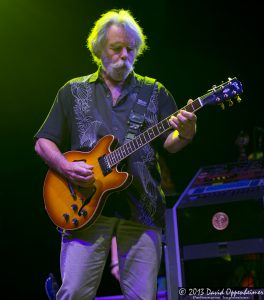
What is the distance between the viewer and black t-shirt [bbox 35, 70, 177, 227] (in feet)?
9.09

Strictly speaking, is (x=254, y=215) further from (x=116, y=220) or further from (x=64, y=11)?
(x=64, y=11)

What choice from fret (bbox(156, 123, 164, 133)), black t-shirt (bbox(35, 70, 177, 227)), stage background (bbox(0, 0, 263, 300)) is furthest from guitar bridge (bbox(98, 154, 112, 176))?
stage background (bbox(0, 0, 263, 300))

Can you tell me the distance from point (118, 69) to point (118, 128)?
34cm

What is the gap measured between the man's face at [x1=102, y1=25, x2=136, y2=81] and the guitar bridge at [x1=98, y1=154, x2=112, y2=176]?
50cm

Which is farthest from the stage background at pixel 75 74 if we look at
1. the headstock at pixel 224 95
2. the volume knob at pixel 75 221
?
the volume knob at pixel 75 221

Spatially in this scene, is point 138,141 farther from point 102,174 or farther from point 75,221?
point 75,221

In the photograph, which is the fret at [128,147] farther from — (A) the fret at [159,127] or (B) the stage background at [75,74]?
(B) the stage background at [75,74]

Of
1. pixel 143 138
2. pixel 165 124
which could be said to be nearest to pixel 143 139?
pixel 143 138

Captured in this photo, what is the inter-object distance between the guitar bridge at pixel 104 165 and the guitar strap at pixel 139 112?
154mm

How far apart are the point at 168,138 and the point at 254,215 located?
0.88 m

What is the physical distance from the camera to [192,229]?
356 centimetres

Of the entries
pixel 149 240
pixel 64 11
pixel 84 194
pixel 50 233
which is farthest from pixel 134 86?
pixel 50 233

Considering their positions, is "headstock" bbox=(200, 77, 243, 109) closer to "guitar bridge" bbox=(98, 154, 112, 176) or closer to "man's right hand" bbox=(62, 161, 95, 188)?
"guitar bridge" bbox=(98, 154, 112, 176)

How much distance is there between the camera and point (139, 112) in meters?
2.90
